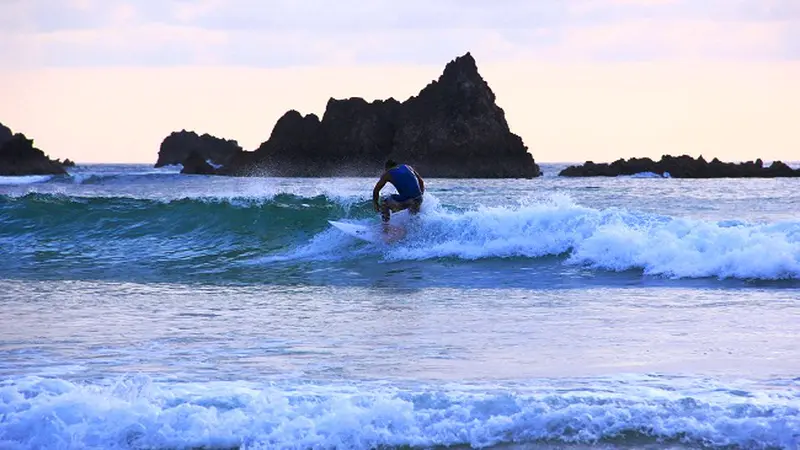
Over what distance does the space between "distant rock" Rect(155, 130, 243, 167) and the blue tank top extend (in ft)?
386

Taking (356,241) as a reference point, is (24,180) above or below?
below

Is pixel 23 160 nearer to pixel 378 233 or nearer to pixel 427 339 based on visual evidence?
pixel 378 233

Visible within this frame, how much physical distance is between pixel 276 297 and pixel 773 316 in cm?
565

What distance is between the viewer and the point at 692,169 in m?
71.8

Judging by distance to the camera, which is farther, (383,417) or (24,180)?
(24,180)

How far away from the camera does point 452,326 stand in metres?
9.17

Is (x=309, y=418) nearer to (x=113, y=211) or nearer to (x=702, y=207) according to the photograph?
(x=113, y=211)

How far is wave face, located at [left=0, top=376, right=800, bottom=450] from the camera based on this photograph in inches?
218

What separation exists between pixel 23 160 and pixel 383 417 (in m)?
91.2

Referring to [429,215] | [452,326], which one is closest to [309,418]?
[452,326]

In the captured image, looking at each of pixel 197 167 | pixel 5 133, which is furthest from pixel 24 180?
pixel 5 133

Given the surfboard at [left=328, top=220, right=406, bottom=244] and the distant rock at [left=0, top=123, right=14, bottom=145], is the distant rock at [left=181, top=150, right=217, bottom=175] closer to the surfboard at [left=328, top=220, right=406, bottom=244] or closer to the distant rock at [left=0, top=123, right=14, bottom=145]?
the distant rock at [left=0, top=123, right=14, bottom=145]

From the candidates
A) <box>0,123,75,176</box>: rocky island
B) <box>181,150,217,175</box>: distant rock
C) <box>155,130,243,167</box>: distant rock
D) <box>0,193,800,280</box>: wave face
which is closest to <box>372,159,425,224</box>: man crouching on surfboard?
<box>0,193,800,280</box>: wave face

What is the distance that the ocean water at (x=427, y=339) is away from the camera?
567 cm
